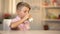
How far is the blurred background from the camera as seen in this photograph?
161 centimetres

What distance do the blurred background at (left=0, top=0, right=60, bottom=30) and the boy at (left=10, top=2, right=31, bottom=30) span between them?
0.04m

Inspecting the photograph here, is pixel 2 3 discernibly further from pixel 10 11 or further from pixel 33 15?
pixel 33 15

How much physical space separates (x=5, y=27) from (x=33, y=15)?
11.3 inches

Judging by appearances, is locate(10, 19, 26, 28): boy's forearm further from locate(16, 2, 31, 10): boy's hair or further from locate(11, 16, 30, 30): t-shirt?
locate(16, 2, 31, 10): boy's hair

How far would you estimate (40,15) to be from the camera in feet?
5.29

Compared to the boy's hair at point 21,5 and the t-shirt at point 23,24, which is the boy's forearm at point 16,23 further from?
the boy's hair at point 21,5

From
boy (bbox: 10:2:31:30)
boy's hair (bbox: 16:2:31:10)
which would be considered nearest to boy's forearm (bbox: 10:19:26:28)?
boy (bbox: 10:2:31:30)

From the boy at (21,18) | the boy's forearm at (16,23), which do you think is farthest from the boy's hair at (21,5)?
the boy's forearm at (16,23)

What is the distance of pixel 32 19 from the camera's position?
63.6 inches

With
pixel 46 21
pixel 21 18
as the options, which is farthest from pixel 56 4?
pixel 21 18

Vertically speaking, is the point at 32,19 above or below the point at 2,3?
below

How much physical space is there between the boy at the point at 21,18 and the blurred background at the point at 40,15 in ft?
0.13

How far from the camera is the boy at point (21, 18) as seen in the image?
161 centimetres

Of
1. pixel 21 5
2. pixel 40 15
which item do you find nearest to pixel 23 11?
pixel 21 5
